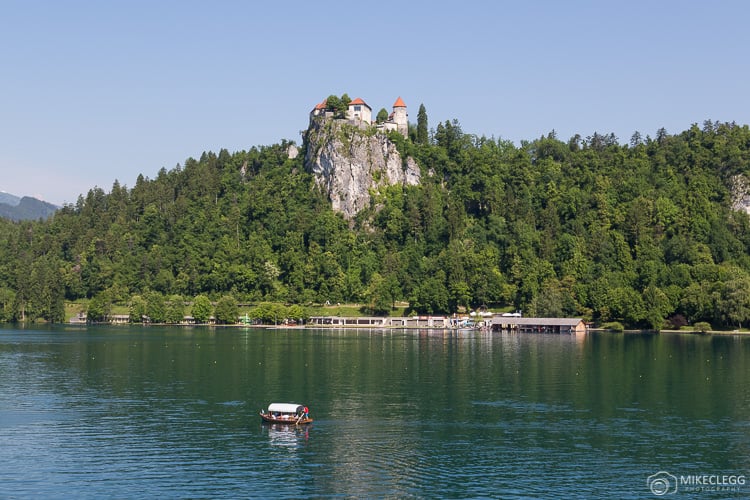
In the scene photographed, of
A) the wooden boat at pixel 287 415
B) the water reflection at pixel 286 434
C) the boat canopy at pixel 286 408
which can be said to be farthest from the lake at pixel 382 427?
the boat canopy at pixel 286 408

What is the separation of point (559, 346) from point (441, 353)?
97.9 feet

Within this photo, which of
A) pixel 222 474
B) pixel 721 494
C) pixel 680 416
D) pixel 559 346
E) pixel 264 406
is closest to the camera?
pixel 721 494

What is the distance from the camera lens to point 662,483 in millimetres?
57844

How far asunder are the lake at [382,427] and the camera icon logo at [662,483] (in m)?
0.20

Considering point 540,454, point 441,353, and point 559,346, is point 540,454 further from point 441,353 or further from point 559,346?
point 559,346

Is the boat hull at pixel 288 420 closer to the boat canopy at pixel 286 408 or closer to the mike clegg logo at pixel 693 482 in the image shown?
the boat canopy at pixel 286 408

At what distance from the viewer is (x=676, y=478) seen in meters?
59.1

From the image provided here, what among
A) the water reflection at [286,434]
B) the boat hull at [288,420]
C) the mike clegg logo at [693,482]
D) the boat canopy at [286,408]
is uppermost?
the boat canopy at [286,408]

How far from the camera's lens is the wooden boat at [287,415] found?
76938mm

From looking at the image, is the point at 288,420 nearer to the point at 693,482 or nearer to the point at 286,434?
the point at 286,434

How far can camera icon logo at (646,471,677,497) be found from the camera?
5628 centimetres

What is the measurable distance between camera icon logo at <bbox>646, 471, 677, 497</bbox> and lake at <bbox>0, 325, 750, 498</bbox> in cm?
20

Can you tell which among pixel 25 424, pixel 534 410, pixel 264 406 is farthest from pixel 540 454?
pixel 25 424

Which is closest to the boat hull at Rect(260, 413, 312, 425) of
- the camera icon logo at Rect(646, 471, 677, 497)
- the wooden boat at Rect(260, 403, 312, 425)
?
the wooden boat at Rect(260, 403, 312, 425)
